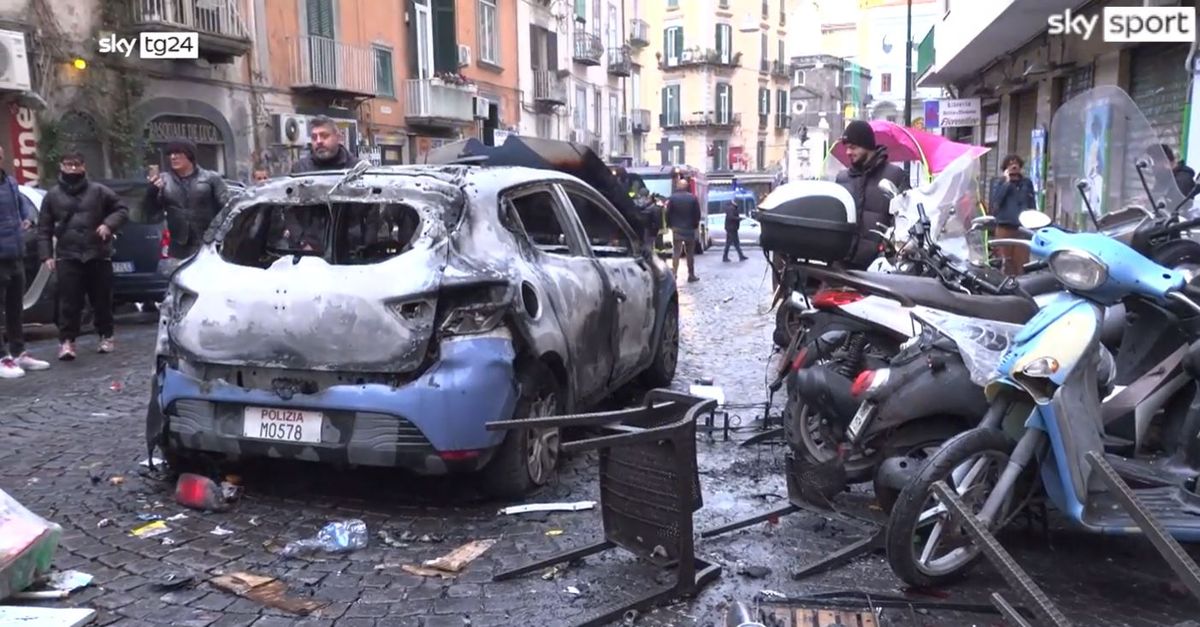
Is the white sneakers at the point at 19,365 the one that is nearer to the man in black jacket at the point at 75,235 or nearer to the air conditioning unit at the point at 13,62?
the man in black jacket at the point at 75,235

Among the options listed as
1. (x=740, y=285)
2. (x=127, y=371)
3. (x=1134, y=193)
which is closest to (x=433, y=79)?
(x=740, y=285)

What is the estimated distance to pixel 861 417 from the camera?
3.97m

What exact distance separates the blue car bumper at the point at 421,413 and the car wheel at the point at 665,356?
108 inches

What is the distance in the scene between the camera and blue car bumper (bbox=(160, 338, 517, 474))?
4043mm

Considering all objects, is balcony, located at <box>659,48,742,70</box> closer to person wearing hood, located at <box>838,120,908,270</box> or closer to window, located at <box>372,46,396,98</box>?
window, located at <box>372,46,396,98</box>

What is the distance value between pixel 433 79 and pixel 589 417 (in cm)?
2213

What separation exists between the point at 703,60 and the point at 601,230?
60.3 meters

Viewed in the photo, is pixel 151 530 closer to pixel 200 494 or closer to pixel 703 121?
pixel 200 494

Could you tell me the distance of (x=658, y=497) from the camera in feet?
11.5

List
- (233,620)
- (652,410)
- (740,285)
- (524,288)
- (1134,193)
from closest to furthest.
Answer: (233,620), (652,410), (524,288), (1134,193), (740,285)

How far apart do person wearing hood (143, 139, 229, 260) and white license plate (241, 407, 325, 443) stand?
402 centimetres

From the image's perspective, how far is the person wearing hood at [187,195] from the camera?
7969mm

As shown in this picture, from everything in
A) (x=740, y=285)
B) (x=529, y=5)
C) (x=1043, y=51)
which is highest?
(x=529, y=5)

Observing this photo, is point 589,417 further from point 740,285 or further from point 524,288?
point 740,285
